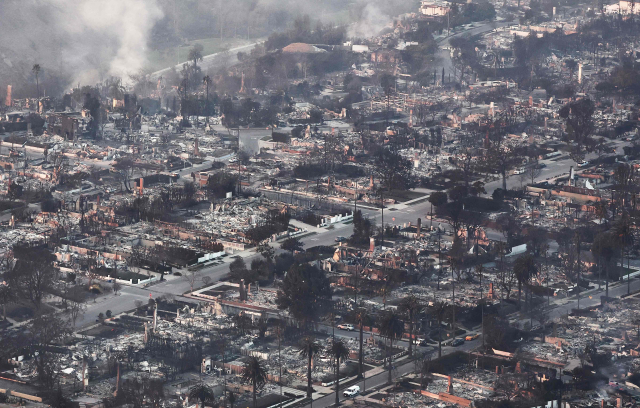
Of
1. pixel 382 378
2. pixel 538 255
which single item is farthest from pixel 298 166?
pixel 382 378

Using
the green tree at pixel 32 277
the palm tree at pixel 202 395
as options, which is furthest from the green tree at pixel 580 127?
the palm tree at pixel 202 395

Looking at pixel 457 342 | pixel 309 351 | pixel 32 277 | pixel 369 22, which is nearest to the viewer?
pixel 309 351

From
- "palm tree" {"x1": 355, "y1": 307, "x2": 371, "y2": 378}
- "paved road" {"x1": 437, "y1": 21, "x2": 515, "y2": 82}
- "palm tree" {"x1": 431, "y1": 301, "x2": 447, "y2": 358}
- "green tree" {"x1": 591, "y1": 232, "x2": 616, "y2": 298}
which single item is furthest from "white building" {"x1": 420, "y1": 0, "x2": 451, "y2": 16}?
Result: "palm tree" {"x1": 355, "y1": 307, "x2": 371, "y2": 378}

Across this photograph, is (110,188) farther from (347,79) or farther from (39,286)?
(347,79)

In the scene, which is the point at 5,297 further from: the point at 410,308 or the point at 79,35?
the point at 79,35

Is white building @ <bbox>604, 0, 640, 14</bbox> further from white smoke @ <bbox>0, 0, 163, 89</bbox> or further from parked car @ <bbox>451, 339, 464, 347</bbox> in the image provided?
parked car @ <bbox>451, 339, 464, 347</bbox>

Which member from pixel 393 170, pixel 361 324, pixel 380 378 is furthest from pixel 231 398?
pixel 393 170
